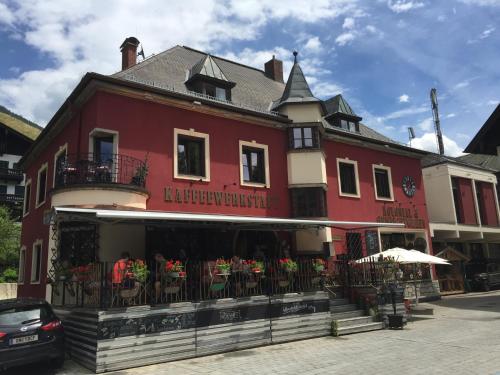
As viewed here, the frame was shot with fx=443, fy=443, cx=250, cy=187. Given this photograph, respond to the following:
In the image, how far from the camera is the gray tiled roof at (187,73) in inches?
643

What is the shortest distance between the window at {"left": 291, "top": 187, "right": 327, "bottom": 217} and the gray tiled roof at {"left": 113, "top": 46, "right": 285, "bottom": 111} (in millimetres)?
4024

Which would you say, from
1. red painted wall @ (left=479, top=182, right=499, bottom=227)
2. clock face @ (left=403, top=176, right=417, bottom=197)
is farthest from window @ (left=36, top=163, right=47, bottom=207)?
red painted wall @ (left=479, top=182, right=499, bottom=227)

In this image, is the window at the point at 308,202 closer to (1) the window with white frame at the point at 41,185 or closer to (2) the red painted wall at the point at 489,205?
(1) the window with white frame at the point at 41,185

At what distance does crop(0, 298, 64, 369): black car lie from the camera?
8164 mm

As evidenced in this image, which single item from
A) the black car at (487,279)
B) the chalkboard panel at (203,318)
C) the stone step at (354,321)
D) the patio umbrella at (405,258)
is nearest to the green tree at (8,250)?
the chalkboard panel at (203,318)

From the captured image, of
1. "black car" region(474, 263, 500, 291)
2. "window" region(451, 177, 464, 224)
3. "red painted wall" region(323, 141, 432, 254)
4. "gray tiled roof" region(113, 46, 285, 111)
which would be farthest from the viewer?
"window" region(451, 177, 464, 224)

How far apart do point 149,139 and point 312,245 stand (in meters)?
7.74

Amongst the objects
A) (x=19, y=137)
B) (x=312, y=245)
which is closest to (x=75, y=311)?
(x=312, y=245)

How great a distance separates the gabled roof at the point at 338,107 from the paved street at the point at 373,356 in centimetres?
1151

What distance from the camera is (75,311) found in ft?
34.0

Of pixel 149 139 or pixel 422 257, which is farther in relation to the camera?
pixel 422 257

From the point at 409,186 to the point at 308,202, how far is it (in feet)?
26.4

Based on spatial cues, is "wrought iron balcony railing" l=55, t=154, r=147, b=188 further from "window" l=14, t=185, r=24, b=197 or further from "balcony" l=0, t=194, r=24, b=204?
"window" l=14, t=185, r=24, b=197

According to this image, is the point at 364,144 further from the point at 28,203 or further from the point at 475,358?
the point at 28,203
